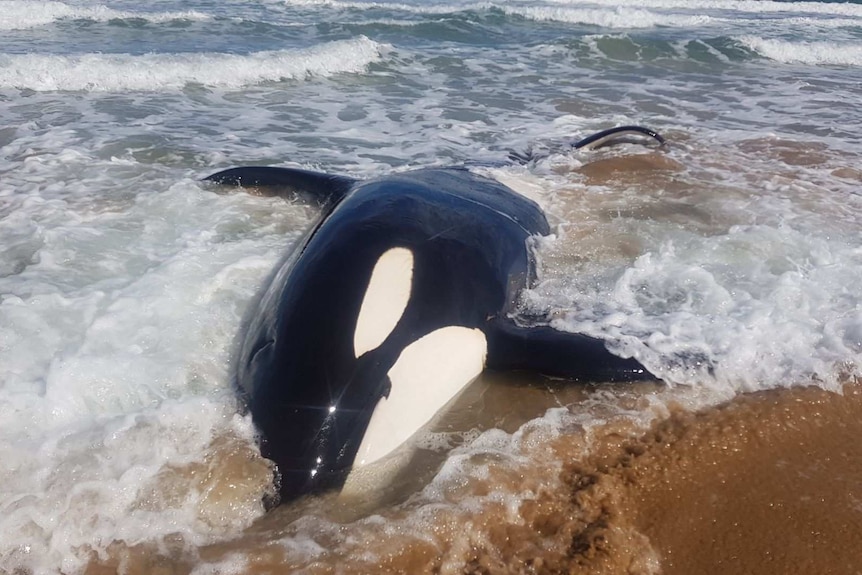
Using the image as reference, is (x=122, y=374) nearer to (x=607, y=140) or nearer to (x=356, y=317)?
(x=356, y=317)

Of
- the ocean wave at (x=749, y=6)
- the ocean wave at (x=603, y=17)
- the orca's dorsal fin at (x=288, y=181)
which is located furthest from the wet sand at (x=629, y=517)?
the ocean wave at (x=749, y=6)

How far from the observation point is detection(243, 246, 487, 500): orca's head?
3670 mm

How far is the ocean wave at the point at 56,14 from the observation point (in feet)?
81.0

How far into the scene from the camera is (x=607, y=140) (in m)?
9.70

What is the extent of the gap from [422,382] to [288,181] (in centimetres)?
421

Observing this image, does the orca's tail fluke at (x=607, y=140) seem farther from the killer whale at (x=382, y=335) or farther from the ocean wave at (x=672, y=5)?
the ocean wave at (x=672, y=5)

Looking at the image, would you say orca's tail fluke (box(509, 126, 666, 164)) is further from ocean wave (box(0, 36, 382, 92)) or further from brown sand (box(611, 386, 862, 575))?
ocean wave (box(0, 36, 382, 92))

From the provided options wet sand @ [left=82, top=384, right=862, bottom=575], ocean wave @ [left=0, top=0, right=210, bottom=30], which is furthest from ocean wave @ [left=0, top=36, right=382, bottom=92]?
wet sand @ [left=82, top=384, right=862, bottom=575]

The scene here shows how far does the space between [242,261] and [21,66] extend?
41.9ft

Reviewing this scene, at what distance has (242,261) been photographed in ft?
21.4

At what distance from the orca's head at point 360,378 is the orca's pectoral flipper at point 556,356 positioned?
0.65 feet

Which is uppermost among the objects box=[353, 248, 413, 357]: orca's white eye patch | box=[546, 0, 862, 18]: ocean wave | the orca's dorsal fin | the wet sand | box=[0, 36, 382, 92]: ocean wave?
box=[353, 248, 413, 357]: orca's white eye patch

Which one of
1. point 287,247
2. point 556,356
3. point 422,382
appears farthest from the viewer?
point 287,247

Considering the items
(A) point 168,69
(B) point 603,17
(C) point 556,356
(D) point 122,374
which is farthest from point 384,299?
(B) point 603,17
